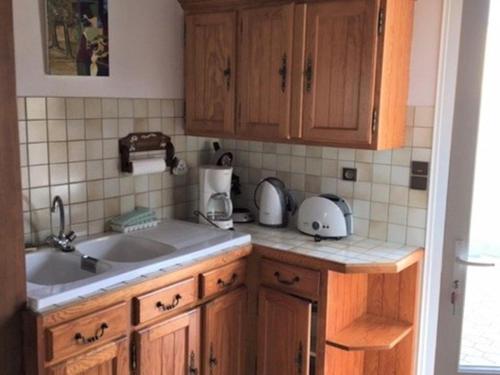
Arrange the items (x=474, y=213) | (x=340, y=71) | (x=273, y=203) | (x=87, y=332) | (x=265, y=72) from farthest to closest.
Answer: (x=273, y=203) < (x=265, y=72) < (x=474, y=213) < (x=340, y=71) < (x=87, y=332)

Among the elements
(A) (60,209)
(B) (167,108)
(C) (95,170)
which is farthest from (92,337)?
(B) (167,108)

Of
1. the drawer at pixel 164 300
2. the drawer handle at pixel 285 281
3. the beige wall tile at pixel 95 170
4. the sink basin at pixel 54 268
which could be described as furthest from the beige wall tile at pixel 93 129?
the drawer handle at pixel 285 281

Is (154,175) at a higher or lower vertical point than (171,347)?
higher

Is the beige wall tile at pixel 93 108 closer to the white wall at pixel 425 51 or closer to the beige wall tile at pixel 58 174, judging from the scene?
the beige wall tile at pixel 58 174

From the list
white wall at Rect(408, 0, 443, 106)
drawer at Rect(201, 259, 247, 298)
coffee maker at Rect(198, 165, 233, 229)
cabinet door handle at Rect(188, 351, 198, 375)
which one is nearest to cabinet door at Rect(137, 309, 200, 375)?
cabinet door handle at Rect(188, 351, 198, 375)

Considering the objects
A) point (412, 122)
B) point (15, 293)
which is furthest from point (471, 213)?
point (15, 293)

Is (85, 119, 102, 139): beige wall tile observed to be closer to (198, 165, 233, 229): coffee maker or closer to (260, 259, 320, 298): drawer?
(198, 165, 233, 229): coffee maker

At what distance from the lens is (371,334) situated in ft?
8.18

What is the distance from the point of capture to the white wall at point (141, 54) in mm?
2201

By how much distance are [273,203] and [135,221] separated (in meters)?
0.70

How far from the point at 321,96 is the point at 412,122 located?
0.44 meters

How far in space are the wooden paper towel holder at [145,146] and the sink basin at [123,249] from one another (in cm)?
34

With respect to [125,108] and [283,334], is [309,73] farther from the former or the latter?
[283,334]

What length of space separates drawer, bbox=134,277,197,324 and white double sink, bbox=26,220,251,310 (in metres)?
0.08
